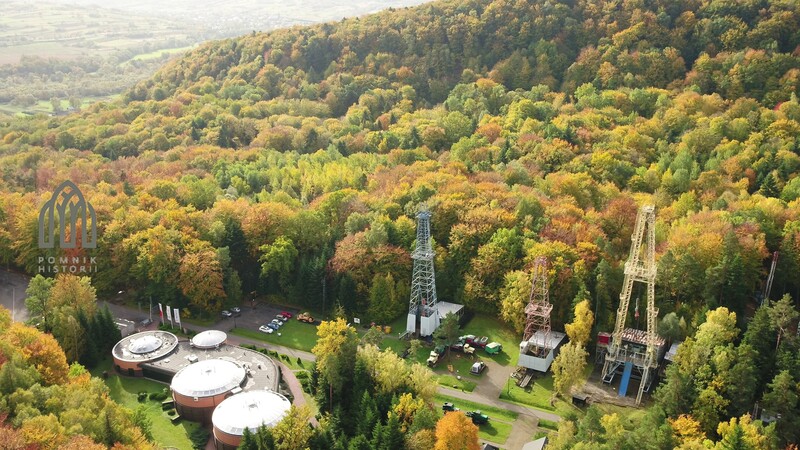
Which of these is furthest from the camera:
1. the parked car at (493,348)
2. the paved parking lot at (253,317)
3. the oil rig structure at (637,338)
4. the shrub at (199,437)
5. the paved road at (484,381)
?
the paved parking lot at (253,317)

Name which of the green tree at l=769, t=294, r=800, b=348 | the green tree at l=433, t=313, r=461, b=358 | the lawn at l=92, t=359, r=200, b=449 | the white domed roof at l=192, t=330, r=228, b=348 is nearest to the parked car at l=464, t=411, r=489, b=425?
the green tree at l=433, t=313, r=461, b=358

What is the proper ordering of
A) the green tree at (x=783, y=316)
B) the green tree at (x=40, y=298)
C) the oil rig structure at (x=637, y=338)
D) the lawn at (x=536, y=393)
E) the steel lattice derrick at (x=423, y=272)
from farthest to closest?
the steel lattice derrick at (x=423, y=272) < the green tree at (x=40, y=298) < the lawn at (x=536, y=393) < the oil rig structure at (x=637, y=338) < the green tree at (x=783, y=316)

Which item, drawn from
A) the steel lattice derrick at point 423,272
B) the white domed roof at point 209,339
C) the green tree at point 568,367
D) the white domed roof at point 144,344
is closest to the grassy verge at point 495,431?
the green tree at point 568,367

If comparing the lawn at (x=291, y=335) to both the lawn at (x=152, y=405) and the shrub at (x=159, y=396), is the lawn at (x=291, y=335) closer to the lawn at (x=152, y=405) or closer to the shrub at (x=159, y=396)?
the lawn at (x=152, y=405)

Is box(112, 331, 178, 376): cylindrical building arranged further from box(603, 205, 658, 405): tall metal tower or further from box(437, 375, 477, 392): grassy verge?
box(603, 205, 658, 405): tall metal tower

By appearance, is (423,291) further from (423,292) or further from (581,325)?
(581,325)

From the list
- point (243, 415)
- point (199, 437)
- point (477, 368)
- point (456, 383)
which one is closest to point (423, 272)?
point (477, 368)

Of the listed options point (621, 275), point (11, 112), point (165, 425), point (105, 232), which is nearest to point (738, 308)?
point (621, 275)
